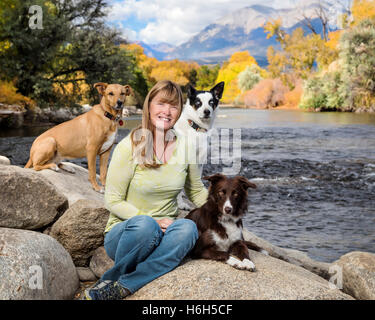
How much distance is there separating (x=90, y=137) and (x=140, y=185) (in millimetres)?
2430

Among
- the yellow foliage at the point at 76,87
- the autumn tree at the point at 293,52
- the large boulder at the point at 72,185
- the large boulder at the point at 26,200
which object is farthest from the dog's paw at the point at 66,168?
the autumn tree at the point at 293,52

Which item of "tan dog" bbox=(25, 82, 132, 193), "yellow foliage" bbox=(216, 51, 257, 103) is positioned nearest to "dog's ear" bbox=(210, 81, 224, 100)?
"tan dog" bbox=(25, 82, 132, 193)

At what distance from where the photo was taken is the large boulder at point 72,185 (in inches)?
183

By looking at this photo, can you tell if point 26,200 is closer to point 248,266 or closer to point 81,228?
point 81,228

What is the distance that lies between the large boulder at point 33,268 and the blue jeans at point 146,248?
1.64ft

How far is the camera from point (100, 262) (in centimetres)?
366

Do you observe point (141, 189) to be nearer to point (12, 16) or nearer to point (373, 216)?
point (373, 216)

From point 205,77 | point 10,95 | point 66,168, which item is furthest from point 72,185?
point 205,77

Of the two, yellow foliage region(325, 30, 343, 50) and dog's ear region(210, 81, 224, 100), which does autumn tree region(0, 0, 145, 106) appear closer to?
dog's ear region(210, 81, 224, 100)

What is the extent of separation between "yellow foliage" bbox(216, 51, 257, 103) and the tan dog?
41132mm

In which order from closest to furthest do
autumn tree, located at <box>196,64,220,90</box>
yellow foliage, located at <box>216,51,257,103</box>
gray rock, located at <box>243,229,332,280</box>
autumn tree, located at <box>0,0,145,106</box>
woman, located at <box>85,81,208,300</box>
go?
woman, located at <box>85,81,208,300</box> → gray rock, located at <box>243,229,332,280</box> → autumn tree, located at <box>0,0,145,106</box> → yellow foliage, located at <box>216,51,257,103</box> → autumn tree, located at <box>196,64,220,90</box>

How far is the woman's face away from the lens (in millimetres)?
2926

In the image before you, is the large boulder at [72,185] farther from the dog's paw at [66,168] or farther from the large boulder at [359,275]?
the large boulder at [359,275]
